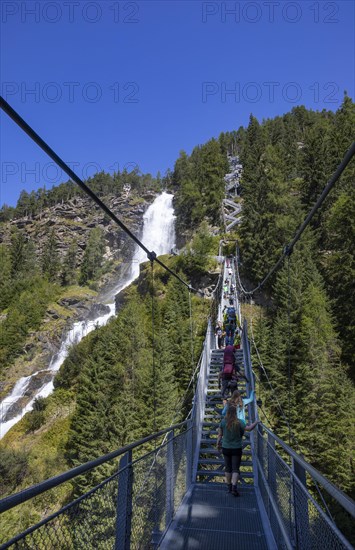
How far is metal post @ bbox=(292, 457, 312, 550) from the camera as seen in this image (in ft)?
7.42

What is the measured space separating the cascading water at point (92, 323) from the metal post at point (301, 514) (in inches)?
1414

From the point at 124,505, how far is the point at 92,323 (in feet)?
146

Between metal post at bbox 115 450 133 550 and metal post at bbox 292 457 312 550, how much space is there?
1.12m

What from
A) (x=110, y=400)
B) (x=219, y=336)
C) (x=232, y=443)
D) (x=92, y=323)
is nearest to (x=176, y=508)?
(x=232, y=443)

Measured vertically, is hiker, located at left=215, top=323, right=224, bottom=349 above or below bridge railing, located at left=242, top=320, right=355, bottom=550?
above

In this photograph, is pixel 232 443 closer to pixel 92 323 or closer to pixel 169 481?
pixel 169 481

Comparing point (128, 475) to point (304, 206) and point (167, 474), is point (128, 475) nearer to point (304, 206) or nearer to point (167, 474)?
point (167, 474)

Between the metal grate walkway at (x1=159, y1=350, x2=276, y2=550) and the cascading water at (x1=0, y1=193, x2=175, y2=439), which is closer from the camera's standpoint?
the metal grate walkway at (x1=159, y1=350, x2=276, y2=550)

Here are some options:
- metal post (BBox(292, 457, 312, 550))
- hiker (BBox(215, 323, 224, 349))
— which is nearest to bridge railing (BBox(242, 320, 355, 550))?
metal post (BBox(292, 457, 312, 550))

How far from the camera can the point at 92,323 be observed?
45812 mm

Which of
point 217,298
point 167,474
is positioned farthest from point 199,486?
point 217,298

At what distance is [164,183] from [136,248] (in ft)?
93.4

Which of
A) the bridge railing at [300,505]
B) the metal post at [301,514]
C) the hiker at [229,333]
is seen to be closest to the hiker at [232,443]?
the bridge railing at [300,505]

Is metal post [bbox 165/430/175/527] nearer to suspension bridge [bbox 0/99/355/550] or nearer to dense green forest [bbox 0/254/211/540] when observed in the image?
suspension bridge [bbox 0/99/355/550]
